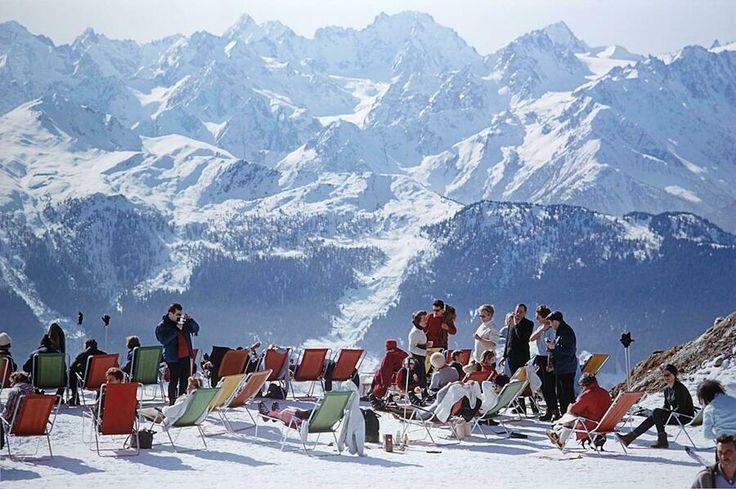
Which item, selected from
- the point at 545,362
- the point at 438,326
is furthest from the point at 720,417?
the point at 438,326

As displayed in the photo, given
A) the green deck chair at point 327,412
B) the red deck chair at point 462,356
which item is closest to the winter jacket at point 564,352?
the red deck chair at point 462,356

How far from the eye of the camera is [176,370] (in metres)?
18.4

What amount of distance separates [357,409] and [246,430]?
261 centimetres

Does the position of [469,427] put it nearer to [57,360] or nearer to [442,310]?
[442,310]

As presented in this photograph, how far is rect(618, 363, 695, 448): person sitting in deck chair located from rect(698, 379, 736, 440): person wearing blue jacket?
1478 mm

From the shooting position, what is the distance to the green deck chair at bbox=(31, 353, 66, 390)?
715 inches

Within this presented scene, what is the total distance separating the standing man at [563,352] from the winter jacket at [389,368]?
2.51 m

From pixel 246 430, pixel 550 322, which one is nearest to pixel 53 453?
pixel 246 430

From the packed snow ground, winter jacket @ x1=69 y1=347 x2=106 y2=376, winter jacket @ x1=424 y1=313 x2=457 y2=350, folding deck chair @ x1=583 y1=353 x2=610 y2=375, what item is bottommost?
the packed snow ground

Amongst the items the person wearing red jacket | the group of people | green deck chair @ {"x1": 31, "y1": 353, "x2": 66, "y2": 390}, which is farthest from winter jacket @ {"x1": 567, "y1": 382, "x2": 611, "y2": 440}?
green deck chair @ {"x1": 31, "y1": 353, "x2": 66, "y2": 390}

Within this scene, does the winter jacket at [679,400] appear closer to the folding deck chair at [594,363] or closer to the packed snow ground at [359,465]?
the packed snow ground at [359,465]

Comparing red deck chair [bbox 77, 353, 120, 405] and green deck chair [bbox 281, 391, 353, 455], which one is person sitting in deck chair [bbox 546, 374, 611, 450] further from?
red deck chair [bbox 77, 353, 120, 405]

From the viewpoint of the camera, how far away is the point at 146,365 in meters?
18.8

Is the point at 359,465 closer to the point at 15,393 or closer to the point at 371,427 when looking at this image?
the point at 371,427
